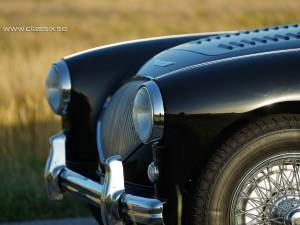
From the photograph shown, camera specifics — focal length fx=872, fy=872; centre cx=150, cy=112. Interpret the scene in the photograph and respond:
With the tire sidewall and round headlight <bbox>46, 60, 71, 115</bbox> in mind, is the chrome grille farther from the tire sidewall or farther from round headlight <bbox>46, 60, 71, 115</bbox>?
the tire sidewall

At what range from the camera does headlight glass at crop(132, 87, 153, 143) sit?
3.42 m

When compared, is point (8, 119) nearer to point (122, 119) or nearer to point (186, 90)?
point (122, 119)

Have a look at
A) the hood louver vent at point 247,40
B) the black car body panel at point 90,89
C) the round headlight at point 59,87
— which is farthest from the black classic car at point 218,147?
the round headlight at point 59,87

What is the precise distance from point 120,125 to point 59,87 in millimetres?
585

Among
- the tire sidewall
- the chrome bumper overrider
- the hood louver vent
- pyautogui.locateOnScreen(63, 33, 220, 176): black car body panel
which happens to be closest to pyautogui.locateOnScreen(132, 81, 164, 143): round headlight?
the chrome bumper overrider

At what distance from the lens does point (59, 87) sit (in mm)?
4488

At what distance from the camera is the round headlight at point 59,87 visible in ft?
14.6

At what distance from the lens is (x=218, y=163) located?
3.29m

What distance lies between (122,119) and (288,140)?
37.9 inches

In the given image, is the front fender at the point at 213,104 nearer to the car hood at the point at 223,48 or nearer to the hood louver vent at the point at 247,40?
the car hood at the point at 223,48

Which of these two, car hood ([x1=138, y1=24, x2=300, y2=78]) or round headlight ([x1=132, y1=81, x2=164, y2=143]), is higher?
car hood ([x1=138, y1=24, x2=300, y2=78])

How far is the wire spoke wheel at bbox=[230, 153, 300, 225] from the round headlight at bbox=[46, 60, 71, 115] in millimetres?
1424

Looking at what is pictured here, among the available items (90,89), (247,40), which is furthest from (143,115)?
(90,89)

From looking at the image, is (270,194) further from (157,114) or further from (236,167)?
(157,114)
